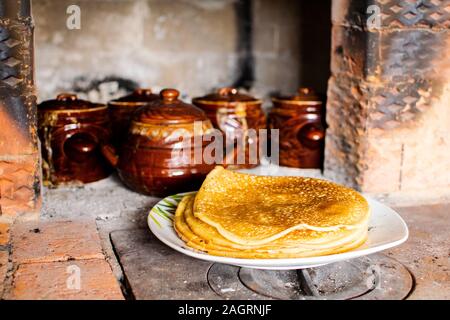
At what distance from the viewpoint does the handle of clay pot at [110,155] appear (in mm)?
1468

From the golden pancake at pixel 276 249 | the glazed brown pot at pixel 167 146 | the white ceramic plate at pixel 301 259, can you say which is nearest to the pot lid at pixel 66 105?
the glazed brown pot at pixel 167 146

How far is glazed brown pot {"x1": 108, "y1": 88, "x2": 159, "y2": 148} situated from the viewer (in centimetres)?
164

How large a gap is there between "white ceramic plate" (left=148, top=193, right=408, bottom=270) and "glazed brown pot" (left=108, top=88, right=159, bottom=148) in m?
0.54

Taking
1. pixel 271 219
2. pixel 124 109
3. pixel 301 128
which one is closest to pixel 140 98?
pixel 124 109

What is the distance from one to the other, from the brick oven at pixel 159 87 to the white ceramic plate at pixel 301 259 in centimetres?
9

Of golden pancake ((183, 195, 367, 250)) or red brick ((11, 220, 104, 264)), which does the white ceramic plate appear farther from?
red brick ((11, 220, 104, 264))

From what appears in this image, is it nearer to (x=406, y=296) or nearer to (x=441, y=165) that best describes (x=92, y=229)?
(x=406, y=296)

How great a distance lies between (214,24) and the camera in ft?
7.58

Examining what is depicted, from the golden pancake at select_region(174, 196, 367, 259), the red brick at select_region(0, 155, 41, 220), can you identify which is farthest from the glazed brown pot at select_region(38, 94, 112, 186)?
the golden pancake at select_region(174, 196, 367, 259)

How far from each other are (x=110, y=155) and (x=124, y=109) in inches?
9.0

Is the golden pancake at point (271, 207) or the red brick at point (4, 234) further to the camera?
the red brick at point (4, 234)

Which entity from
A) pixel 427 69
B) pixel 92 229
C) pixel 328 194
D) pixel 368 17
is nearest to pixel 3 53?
pixel 92 229

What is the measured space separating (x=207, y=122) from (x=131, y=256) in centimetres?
48

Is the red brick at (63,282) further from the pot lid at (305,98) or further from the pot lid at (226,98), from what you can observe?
the pot lid at (305,98)
